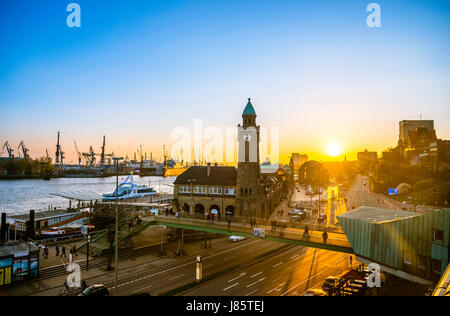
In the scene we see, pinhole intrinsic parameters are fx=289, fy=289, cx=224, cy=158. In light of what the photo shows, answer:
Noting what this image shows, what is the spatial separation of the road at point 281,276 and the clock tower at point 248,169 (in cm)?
1528

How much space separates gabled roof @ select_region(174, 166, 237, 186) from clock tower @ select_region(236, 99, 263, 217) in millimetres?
3003

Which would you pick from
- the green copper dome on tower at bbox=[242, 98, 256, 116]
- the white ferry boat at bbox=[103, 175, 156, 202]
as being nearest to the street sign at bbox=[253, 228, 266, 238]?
the green copper dome on tower at bbox=[242, 98, 256, 116]

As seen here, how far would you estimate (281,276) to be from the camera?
1208 inches

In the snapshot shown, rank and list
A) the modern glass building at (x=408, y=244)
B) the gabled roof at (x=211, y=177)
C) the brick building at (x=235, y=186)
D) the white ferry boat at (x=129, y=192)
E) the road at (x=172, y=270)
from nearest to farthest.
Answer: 1. the modern glass building at (x=408, y=244)
2. the road at (x=172, y=270)
3. the brick building at (x=235, y=186)
4. the gabled roof at (x=211, y=177)
5. the white ferry boat at (x=129, y=192)

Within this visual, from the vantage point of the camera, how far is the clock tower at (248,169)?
5403 cm

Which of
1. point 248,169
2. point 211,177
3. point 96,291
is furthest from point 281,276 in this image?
point 211,177

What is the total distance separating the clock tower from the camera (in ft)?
177

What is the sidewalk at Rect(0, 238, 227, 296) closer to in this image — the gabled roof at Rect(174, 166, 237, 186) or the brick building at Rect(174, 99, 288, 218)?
the brick building at Rect(174, 99, 288, 218)

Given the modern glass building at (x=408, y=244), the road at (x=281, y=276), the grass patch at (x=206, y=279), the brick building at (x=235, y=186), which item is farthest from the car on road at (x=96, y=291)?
the brick building at (x=235, y=186)

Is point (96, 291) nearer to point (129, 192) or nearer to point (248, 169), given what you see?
point (248, 169)

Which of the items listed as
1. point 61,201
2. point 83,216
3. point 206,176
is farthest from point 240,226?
point 61,201

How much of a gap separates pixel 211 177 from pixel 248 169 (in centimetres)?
869

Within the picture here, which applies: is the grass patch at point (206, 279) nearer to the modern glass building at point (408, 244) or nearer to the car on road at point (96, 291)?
the car on road at point (96, 291)
